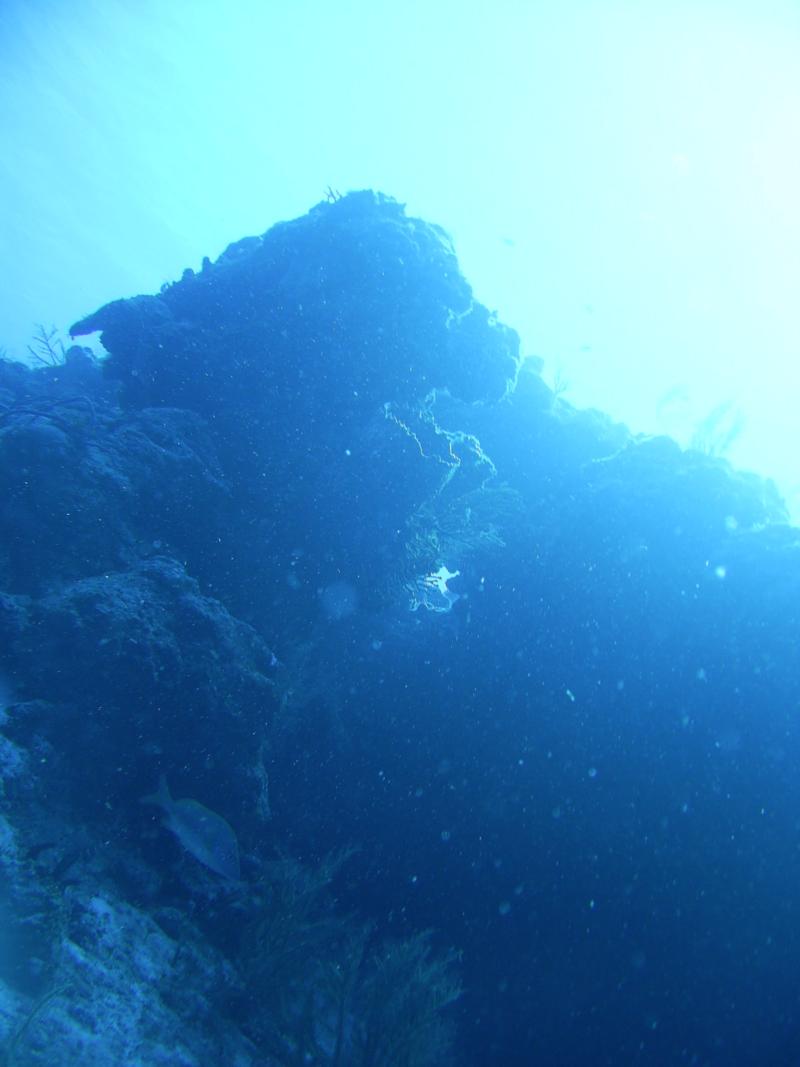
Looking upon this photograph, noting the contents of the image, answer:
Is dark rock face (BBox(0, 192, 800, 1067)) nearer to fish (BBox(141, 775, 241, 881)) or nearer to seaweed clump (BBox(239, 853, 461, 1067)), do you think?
seaweed clump (BBox(239, 853, 461, 1067))

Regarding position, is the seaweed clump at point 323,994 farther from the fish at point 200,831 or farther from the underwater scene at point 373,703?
the fish at point 200,831

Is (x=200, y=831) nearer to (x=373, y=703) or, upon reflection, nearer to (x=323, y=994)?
(x=323, y=994)

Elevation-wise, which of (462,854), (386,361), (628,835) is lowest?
(462,854)

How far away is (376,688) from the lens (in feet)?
29.2

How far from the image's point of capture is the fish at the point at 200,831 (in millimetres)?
5285

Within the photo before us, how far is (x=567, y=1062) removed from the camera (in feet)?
23.8

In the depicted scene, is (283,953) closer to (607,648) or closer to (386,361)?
(607,648)

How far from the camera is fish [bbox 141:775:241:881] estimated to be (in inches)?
208

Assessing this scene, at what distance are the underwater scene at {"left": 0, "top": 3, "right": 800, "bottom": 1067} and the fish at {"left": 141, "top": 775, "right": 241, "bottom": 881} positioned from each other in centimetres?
4

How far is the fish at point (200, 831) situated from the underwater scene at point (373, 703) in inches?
1.6

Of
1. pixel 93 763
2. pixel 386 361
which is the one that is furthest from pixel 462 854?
pixel 386 361

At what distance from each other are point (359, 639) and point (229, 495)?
3253 millimetres

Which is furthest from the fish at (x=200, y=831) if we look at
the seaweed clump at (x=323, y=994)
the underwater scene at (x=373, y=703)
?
the seaweed clump at (x=323, y=994)

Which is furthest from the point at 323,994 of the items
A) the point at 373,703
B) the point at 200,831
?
the point at 373,703
